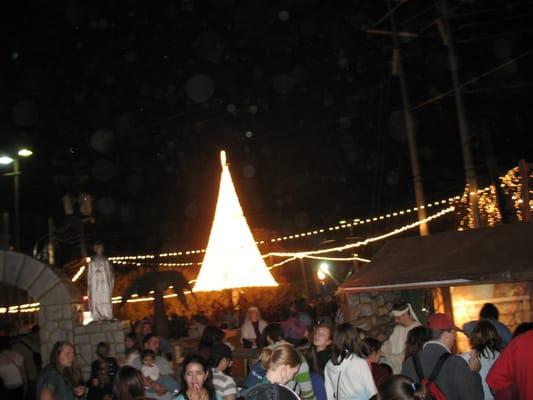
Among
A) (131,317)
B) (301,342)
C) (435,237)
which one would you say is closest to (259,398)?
(301,342)

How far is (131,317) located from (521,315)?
71.7ft

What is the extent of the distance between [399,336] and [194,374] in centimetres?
390

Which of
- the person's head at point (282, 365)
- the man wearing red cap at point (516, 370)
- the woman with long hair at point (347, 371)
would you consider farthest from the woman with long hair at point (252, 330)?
the man wearing red cap at point (516, 370)

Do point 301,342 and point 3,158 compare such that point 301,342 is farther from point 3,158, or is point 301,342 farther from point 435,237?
point 3,158

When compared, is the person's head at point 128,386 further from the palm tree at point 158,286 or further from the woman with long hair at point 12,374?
the palm tree at point 158,286

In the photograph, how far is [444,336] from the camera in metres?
5.39

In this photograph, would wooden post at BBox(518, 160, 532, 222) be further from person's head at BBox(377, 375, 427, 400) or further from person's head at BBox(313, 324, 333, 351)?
person's head at BBox(377, 375, 427, 400)

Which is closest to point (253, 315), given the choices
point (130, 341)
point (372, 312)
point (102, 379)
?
point (372, 312)

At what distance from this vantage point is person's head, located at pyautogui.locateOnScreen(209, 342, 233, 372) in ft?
20.0

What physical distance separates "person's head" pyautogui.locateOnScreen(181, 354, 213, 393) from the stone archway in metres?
6.75

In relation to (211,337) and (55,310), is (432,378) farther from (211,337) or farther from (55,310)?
(55,310)

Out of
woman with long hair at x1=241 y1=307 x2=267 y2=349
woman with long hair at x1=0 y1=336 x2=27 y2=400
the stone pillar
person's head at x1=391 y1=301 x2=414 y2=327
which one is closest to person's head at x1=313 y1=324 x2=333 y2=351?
person's head at x1=391 y1=301 x2=414 y2=327

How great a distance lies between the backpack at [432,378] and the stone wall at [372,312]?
500 centimetres

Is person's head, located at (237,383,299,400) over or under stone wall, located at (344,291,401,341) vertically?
under
